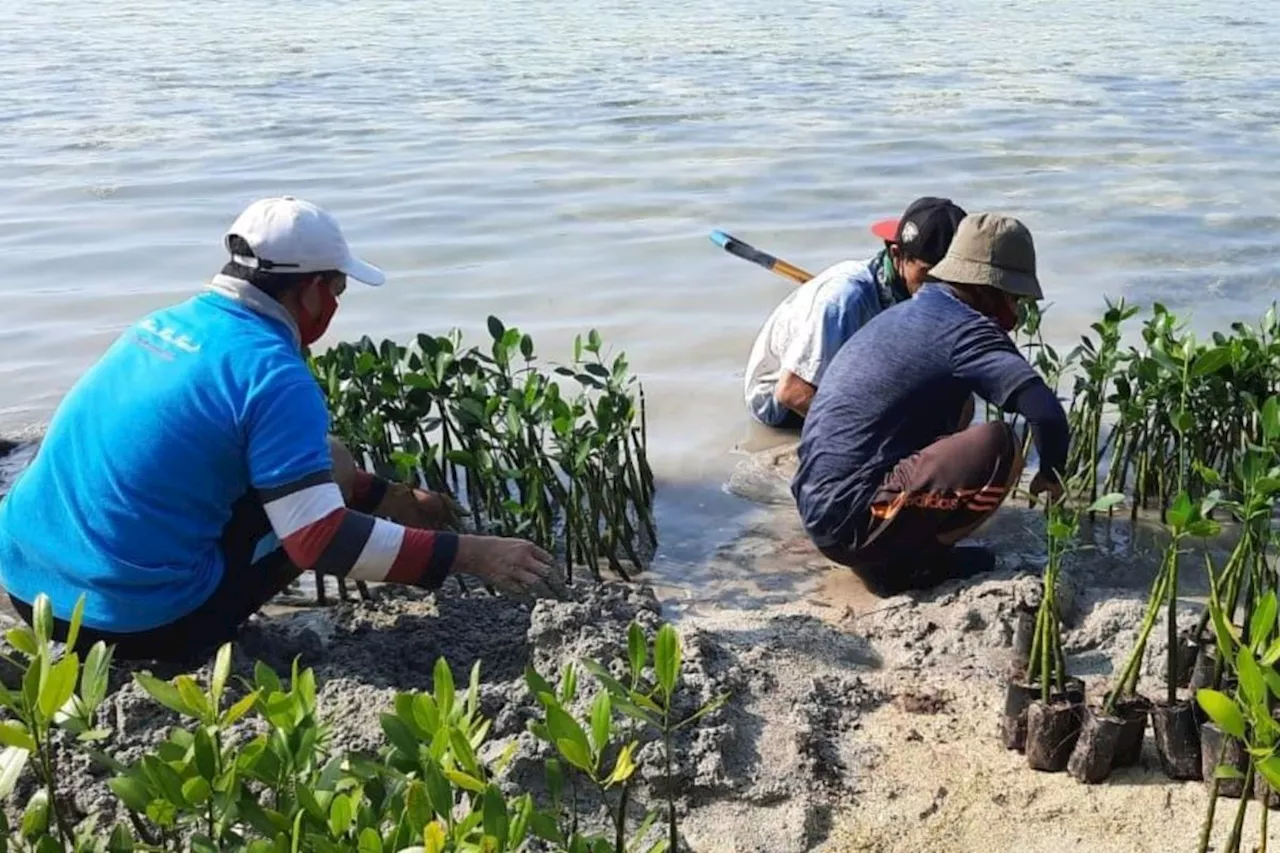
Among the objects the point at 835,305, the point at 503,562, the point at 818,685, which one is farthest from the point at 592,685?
the point at 835,305

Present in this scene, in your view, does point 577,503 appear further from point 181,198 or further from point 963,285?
point 181,198

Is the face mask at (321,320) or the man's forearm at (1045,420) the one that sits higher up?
the face mask at (321,320)

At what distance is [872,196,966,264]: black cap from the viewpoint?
4605 millimetres

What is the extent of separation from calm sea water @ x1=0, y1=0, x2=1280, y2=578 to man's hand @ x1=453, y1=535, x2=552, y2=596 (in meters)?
2.11

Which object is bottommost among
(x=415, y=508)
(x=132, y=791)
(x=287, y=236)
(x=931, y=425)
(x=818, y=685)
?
(x=818, y=685)

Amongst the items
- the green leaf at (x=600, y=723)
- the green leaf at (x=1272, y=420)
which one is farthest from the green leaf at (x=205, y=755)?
the green leaf at (x=1272, y=420)

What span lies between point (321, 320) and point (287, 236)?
0.89 feet

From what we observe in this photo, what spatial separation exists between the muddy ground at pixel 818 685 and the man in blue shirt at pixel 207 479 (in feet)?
0.68

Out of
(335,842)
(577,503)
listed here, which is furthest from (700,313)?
(335,842)

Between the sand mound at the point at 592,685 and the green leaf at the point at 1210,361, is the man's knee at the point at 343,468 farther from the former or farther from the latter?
the green leaf at the point at 1210,361

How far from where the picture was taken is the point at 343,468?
3.94 metres

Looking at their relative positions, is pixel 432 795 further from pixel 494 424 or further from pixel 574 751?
pixel 494 424

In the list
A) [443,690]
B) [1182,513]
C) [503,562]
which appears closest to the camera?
[443,690]

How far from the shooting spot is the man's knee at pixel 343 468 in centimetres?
392
